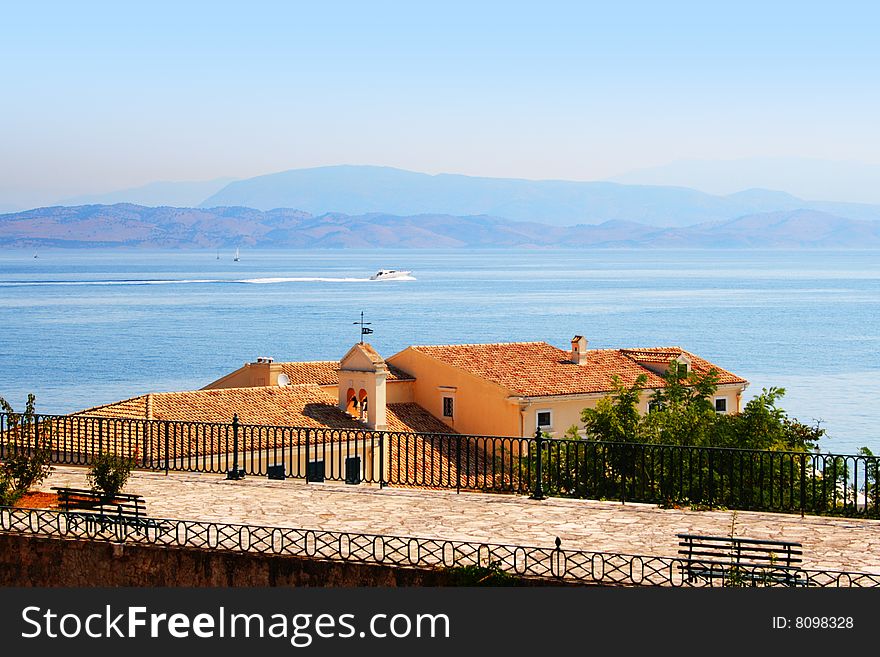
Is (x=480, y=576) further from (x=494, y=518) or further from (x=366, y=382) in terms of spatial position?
(x=366, y=382)

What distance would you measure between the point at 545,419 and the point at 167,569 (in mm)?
29440

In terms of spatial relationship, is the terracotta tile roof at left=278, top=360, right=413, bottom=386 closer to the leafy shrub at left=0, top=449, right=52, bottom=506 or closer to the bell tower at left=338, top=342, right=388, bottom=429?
the bell tower at left=338, top=342, right=388, bottom=429

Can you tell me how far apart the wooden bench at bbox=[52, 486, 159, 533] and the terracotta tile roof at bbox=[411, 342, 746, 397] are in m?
27.0

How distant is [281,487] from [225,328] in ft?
325

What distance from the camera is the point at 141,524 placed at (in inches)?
583

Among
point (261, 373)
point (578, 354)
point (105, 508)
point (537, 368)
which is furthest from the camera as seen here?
point (578, 354)

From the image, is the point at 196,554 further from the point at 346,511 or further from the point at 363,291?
the point at 363,291

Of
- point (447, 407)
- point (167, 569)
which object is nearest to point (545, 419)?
point (447, 407)

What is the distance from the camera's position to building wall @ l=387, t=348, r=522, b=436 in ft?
139

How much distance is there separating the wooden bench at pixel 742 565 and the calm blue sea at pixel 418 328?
42282 millimetres

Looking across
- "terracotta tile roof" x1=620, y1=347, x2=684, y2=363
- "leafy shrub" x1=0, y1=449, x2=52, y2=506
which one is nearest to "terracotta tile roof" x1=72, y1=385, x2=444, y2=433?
"leafy shrub" x1=0, y1=449, x2=52, y2=506

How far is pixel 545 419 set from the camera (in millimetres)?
43094

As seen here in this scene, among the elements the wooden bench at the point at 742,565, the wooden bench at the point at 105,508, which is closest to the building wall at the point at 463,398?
the wooden bench at the point at 105,508

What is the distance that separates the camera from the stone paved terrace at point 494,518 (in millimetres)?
14906
